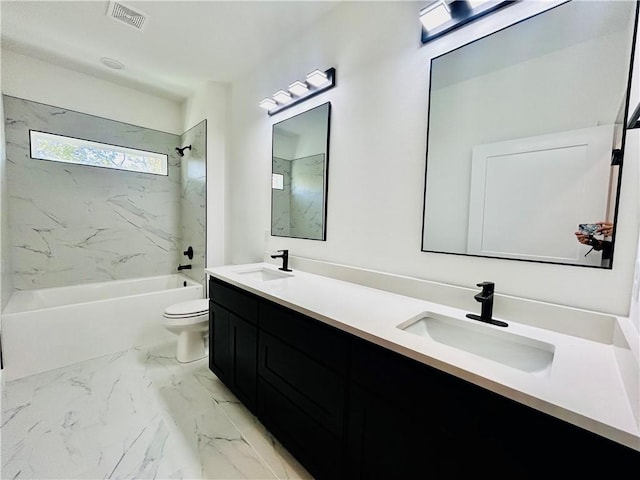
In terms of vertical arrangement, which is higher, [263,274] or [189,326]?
[263,274]

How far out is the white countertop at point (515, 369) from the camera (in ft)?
1.86

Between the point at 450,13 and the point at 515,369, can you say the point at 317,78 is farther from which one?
the point at 515,369

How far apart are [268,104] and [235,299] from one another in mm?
1675

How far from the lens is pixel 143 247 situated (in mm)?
3330

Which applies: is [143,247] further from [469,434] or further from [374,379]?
[469,434]

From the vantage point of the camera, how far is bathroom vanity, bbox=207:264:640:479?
600 millimetres

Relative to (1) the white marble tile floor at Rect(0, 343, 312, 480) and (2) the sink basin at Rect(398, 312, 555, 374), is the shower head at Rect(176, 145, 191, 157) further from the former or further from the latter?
(2) the sink basin at Rect(398, 312, 555, 374)

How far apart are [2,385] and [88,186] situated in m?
1.98

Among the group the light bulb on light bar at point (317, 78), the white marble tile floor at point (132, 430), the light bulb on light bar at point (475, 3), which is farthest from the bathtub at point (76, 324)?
the light bulb on light bar at point (475, 3)

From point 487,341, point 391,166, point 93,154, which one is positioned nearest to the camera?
point 487,341

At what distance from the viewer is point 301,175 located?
2113 mm

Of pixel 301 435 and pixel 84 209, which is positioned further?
pixel 84 209

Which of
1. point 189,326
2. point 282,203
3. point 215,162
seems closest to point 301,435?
point 189,326

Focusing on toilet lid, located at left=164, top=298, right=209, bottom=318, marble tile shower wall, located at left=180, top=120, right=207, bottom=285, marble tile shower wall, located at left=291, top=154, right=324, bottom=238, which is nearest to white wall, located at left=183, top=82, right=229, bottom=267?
marble tile shower wall, located at left=180, top=120, right=207, bottom=285
